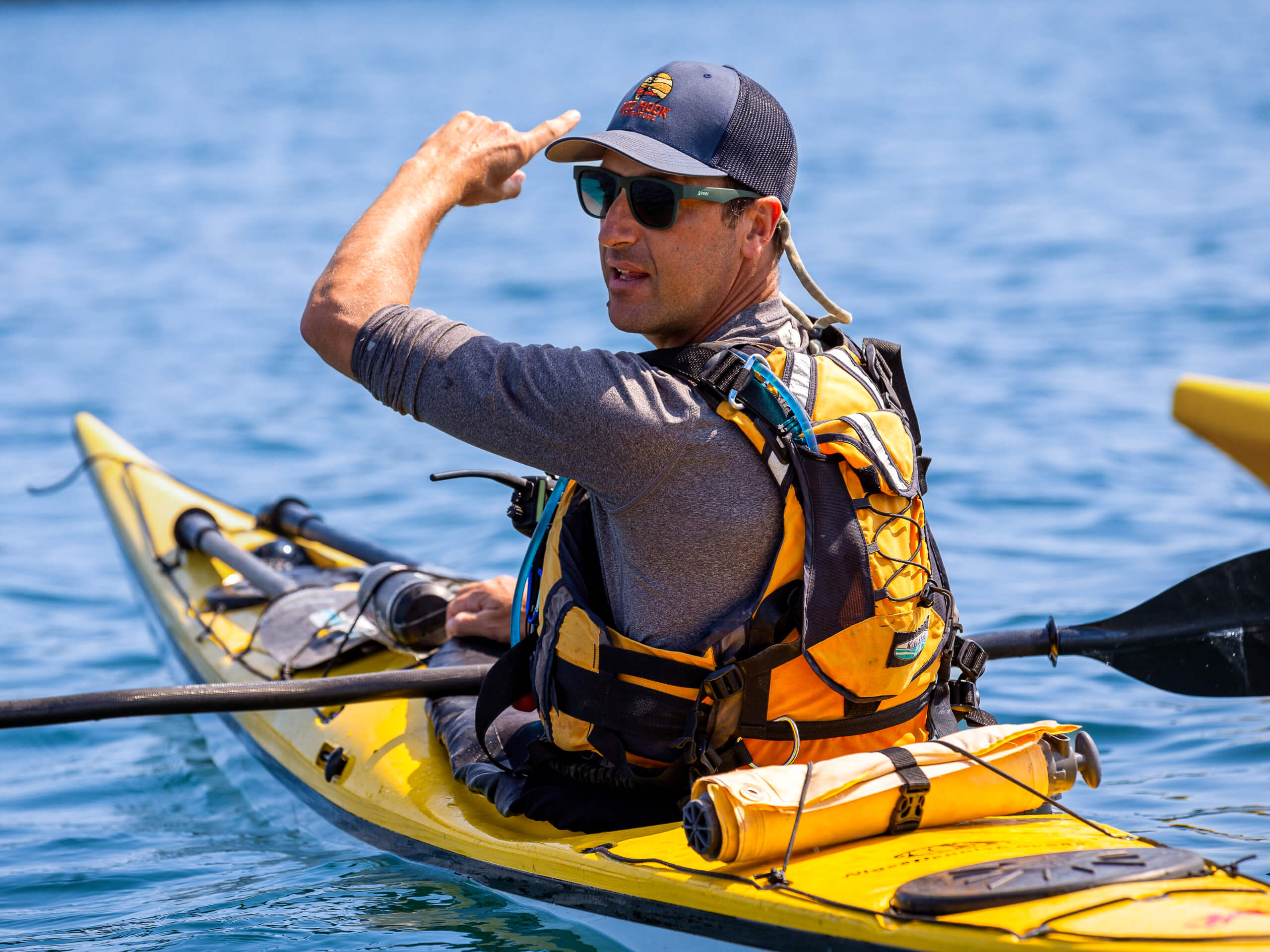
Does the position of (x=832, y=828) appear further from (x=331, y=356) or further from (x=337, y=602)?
(x=337, y=602)

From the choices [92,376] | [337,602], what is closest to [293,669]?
[337,602]

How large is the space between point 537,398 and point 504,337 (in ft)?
37.8

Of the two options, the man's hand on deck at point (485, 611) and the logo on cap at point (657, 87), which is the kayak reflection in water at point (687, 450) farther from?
the man's hand on deck at point (485, 611)

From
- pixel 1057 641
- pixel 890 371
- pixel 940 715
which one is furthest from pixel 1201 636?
pixel 890 371

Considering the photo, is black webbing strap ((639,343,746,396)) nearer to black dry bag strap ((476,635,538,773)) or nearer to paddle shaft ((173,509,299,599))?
black dry bag strap ((476,635,538,773))

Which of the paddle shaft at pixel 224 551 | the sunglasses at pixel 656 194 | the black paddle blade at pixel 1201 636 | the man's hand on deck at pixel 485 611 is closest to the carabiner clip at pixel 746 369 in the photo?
the sunglasses at pixel 656 194

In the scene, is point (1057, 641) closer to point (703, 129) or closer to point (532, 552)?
point (532, 552)

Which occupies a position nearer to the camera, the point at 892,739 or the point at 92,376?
the point at 892,739

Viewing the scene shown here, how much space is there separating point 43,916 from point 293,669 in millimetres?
1070

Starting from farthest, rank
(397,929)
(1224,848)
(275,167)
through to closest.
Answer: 1. (275,167)
2. (1224,848)
3. (397,929)

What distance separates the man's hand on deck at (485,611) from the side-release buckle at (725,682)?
1.44 m

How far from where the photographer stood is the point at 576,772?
3.10m

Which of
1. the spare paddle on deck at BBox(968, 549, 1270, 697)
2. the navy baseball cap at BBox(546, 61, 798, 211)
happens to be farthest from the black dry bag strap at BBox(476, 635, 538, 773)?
the spare paddle on deck at BBox(968, 549, 1270, 697)

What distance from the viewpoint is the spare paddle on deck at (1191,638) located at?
12.6 ft
